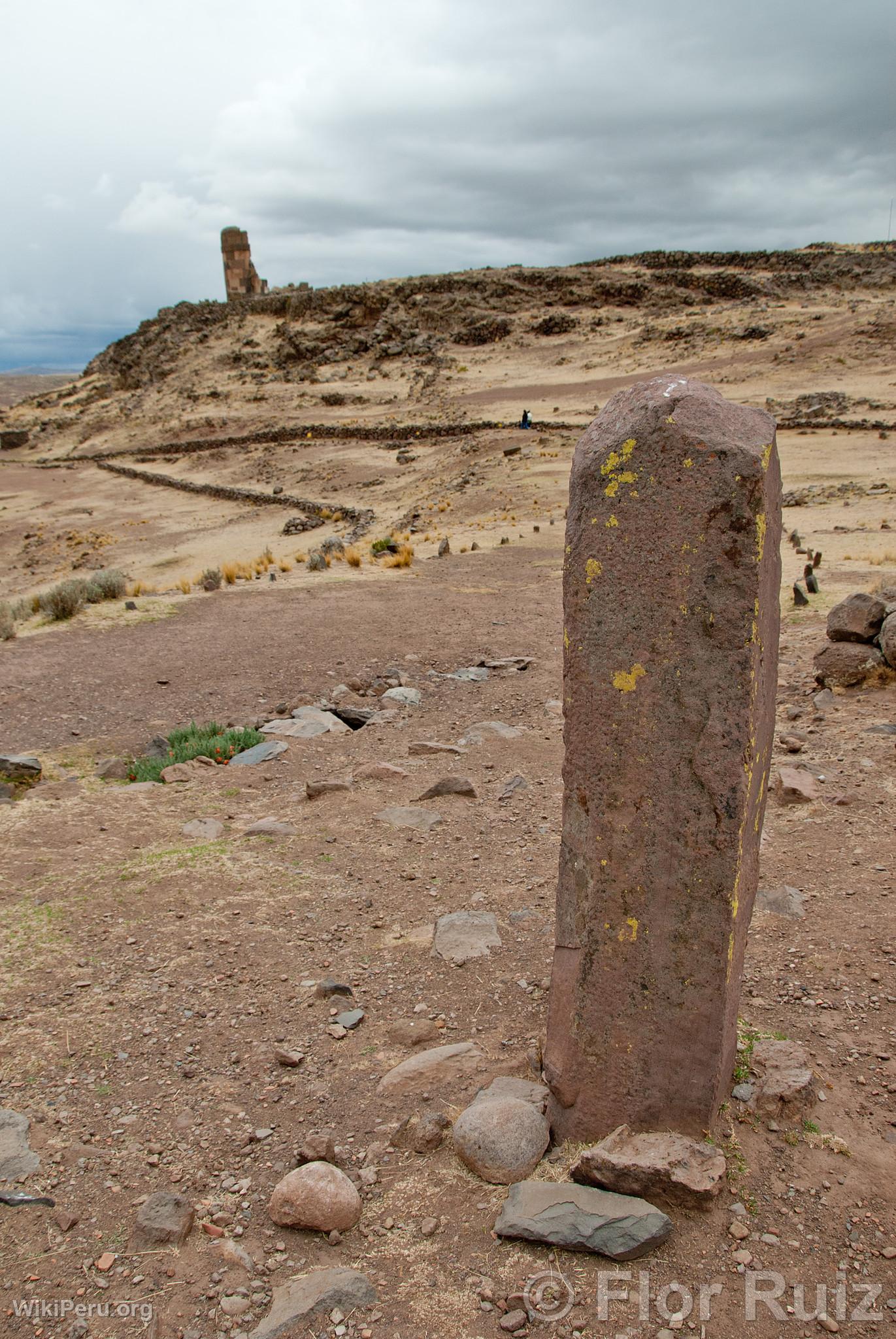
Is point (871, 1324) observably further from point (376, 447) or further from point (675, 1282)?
point (376, 447)

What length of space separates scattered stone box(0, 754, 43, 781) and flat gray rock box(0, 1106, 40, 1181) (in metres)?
3.90

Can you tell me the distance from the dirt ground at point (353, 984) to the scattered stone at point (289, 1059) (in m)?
0.02

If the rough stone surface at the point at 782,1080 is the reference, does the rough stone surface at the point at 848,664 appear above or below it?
above

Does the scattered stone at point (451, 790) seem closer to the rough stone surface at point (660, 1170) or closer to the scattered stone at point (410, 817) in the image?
the scattered stone at point (410, 817)

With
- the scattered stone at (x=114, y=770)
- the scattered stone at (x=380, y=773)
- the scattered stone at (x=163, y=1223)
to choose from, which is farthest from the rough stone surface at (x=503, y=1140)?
the scattered stone at (x=114, y=770)

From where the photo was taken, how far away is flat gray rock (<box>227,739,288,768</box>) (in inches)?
279

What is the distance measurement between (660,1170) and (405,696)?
6.31 meters

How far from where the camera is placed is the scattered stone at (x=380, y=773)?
6605mm

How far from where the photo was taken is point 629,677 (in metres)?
2.48

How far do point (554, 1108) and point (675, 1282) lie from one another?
Result: 640 mm

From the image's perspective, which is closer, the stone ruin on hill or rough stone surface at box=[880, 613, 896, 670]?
rough stone surface at box=[880, 613, 896, 670]

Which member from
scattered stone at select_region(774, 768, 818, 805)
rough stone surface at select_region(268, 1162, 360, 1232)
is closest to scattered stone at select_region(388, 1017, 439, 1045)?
rough stone surface at select_region(268, 1162, 360, 1232)

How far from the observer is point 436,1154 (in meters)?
2.94

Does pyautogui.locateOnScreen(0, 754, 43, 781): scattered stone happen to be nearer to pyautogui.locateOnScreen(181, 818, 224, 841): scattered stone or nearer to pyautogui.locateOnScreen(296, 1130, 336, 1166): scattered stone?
pyautogui.locateOnScreen(181, 818, 224, 841): scattered stone
